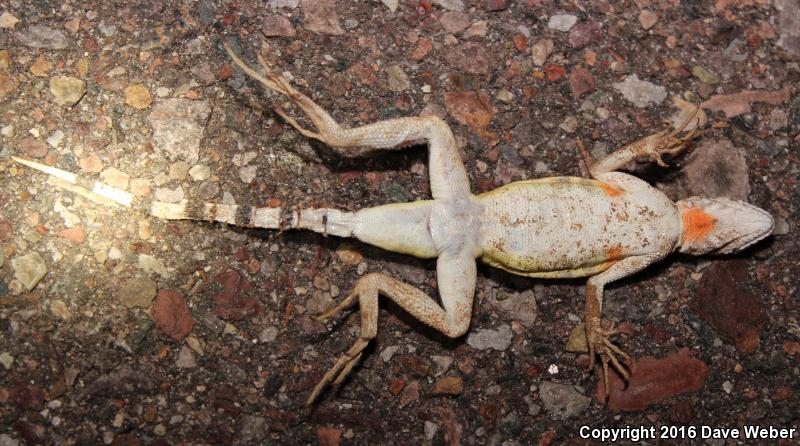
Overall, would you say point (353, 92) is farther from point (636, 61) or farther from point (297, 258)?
point (636, 61)

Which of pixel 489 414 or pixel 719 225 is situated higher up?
pixel 719 225

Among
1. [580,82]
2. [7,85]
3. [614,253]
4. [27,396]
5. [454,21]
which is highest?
[454,21]

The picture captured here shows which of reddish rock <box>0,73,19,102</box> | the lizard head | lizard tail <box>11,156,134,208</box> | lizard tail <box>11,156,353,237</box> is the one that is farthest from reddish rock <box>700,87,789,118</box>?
reddish rock <box>0,73,19,102</box>

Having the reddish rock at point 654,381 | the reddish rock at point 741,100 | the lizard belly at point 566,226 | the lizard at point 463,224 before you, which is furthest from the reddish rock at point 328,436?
the reddish rock at point 741,100

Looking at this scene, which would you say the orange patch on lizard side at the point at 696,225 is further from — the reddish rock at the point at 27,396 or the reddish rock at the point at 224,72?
the reddish rock at the point at 27,396

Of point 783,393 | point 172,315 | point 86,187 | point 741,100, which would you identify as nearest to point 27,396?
point 172,315

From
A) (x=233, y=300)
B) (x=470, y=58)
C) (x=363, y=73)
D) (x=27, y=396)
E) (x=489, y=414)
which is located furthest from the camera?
(x=470, y=58)

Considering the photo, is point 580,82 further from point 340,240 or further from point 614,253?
point 340,240
